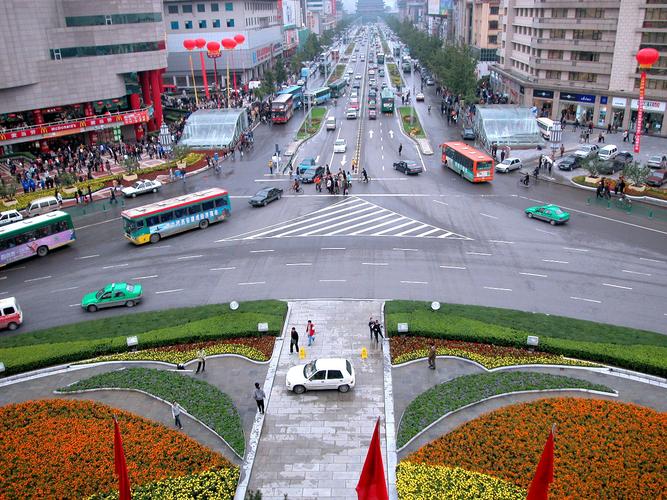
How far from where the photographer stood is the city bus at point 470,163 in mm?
58531

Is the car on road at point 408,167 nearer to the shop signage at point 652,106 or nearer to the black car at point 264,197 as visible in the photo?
the black car at point 264,197

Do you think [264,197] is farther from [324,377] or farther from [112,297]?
[324,377]

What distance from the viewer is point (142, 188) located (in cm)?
5975

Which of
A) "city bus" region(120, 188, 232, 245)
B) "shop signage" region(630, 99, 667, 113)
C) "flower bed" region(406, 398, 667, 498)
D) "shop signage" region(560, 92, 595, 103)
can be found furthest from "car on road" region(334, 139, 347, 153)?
"flower bed" region(406, 398, 667, 498)

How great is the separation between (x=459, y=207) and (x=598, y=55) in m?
46.7

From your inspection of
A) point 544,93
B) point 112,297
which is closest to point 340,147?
point 544,93

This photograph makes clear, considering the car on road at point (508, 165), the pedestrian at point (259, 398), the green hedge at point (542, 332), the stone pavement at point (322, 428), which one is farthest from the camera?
the car on road at point (508, 165)

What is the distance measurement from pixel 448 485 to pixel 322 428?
5.93 m

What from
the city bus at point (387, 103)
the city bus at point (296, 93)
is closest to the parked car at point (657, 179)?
the city bus at point (387, 103)

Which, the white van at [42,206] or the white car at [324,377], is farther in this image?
the white van at [42,206]

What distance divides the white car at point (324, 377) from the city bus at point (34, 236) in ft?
89.7

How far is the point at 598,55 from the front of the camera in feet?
272

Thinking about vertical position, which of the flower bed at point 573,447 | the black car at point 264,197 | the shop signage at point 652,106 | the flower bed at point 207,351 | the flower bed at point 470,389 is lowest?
the flower bed at point 207,351

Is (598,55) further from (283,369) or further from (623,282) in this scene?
(283,369)
